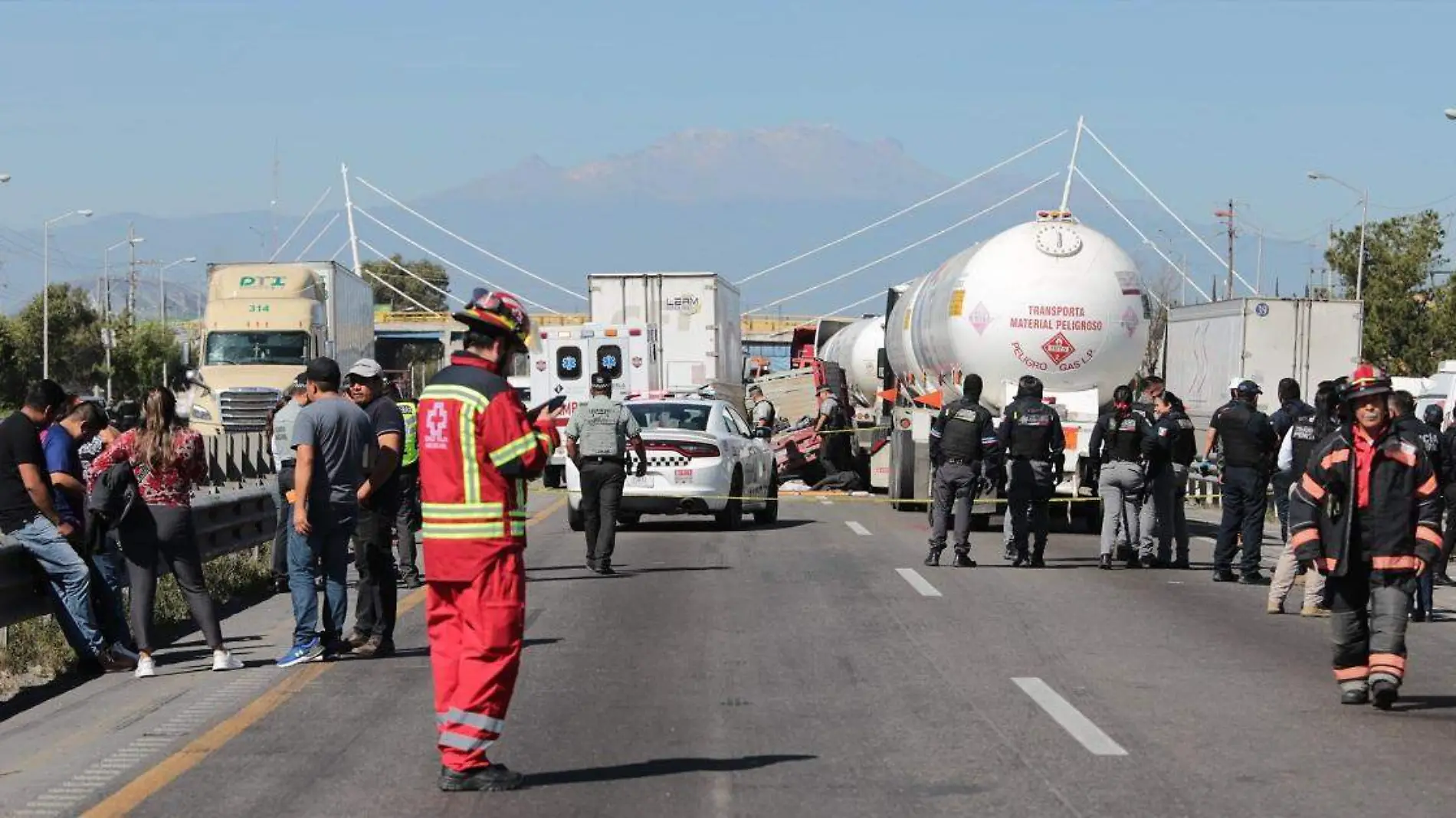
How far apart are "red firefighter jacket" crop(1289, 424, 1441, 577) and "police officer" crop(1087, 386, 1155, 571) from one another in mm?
8104

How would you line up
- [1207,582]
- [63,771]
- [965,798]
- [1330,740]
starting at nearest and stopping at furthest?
[965,798] < [63,771] < [1330,740] < [1207,582]

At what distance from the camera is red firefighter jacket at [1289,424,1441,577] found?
1022 centimetres

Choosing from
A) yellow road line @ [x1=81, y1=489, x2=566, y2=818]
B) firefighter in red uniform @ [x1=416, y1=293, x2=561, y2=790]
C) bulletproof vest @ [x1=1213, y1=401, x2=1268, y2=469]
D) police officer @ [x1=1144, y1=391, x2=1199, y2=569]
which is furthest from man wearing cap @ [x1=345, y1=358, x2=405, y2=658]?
police officer @ [x1=1144, y1=391, x2=1199, y2=569]

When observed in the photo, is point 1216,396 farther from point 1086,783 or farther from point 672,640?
point 1086,783

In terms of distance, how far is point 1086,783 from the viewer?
8.14m

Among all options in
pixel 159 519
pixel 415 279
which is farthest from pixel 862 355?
pixel 415 279

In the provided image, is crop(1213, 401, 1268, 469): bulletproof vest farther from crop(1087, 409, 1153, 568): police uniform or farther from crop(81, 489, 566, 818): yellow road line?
crop(81, 489, 566, 818): yellow road line

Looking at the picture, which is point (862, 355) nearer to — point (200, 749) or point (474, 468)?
point (200, 749)

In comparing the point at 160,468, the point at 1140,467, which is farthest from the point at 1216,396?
the point at 160,468

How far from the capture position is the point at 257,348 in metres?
41.6

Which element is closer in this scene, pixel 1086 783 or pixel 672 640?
pixel 1086 783

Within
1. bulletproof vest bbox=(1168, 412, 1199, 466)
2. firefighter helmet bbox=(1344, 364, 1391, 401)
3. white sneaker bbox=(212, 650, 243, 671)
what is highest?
firefighter helmet bbox=(1344, 364, 1391, 401)

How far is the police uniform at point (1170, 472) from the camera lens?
18.6 metres

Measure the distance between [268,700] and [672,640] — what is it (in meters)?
3.25
